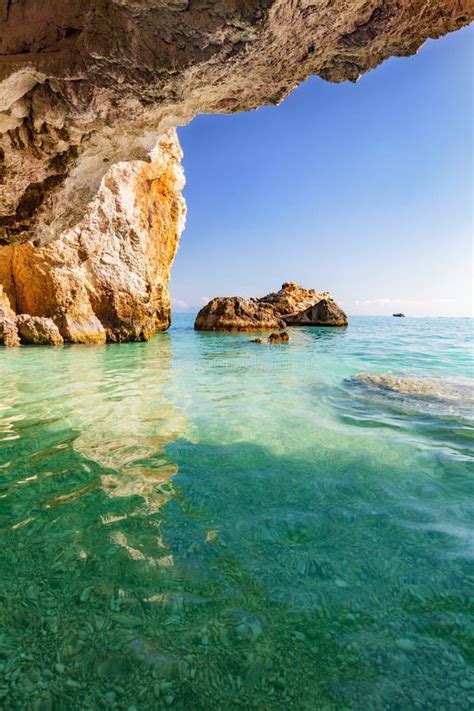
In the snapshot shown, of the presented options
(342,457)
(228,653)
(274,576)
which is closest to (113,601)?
(228,653)

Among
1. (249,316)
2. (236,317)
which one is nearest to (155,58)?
(236,317)

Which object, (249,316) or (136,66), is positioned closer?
(136,66)

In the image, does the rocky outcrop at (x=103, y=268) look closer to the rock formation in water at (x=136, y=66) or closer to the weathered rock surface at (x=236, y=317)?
the weathered rock surface at (x=236, y=317)

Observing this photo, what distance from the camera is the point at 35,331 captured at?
17.9m

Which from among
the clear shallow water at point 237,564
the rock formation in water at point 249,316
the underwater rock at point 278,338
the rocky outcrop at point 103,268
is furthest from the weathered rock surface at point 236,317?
the clear shallow water at point 237,564

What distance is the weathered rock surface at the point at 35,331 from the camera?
58.6 ft

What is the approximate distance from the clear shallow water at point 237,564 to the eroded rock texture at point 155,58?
3.56m

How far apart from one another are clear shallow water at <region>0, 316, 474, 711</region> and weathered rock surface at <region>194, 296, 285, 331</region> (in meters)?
23.1

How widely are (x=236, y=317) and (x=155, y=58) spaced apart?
2548 cm

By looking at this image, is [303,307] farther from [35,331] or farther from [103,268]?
[35,331]

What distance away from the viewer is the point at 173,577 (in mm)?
2287

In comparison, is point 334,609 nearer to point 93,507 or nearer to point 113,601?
point 113,601

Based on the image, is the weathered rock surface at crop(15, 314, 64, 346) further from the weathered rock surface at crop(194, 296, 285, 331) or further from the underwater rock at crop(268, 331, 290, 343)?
the weathered rock surface at crop(194, 296, 285, 331)

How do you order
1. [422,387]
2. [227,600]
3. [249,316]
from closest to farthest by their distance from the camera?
[227,600] < [422,387] < [249,316]
